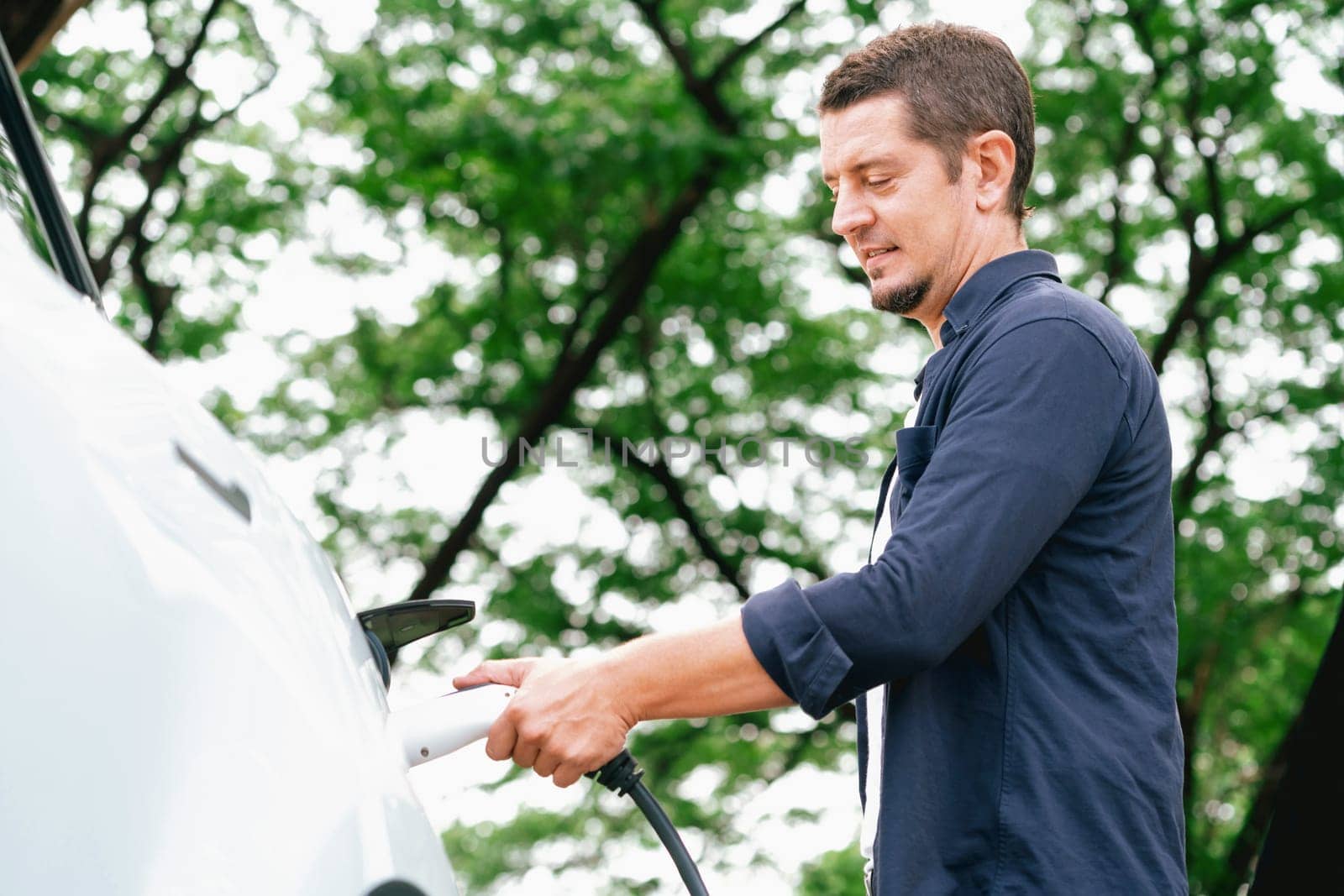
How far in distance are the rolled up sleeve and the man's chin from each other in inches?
13.6

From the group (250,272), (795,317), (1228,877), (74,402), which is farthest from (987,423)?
(250,272)

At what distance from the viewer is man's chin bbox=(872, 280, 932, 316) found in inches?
69.7

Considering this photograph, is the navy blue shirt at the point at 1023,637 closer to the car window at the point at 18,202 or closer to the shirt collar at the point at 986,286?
the shirt collar at the point at 986,286

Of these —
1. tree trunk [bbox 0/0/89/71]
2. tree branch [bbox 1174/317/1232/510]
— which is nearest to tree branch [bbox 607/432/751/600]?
tree branch [bbox 1174/317/1232/510]

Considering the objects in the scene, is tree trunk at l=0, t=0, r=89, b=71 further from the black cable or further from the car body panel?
the car body panel

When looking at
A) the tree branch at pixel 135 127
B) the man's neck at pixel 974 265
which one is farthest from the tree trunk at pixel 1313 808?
the tree branch at pixel 135 127

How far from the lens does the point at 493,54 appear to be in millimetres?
9453

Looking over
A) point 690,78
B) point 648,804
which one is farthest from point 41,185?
point 690,78

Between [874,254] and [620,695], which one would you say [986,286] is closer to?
[874,254]

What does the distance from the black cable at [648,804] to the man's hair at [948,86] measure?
31.6 inches

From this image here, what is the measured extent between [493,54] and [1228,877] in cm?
671

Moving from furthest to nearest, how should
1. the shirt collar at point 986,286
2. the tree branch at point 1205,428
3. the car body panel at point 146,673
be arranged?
the tree branch at point 1205,428 → the shirt collar at point 986,286 → the car body panel at point 146,673

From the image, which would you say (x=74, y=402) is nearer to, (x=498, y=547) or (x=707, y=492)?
(x=707, y=492)

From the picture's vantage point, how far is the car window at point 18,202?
48.7 inches
